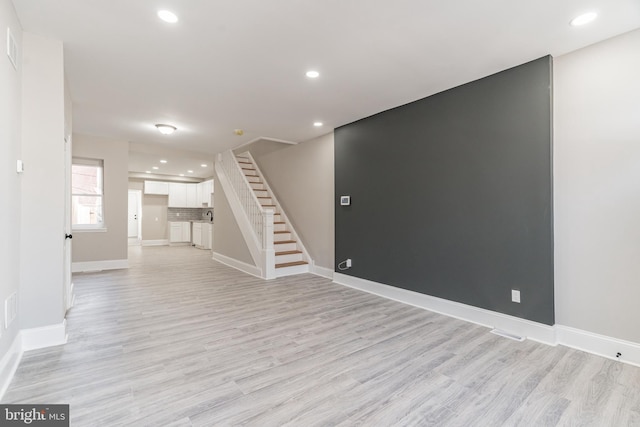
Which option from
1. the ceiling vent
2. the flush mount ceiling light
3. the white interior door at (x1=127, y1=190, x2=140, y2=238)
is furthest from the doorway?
the ceiling vent

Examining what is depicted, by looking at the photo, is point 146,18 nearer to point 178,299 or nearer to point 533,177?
point 178,299

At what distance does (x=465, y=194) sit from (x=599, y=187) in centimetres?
108

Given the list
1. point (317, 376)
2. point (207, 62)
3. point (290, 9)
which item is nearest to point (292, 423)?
point (317, 376)

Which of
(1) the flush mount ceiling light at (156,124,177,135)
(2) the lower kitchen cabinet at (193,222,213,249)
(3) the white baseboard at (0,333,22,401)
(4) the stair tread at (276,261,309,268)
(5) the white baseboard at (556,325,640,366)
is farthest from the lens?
(2) the lower kitchen cabinet at (193,222,213,249)

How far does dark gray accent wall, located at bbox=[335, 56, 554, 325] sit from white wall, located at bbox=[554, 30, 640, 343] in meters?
0.13

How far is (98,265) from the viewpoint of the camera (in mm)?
5770

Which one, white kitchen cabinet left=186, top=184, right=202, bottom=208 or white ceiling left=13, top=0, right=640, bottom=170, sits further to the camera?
white kitchen cabinet left=186, top=184, right=202, bottom=208

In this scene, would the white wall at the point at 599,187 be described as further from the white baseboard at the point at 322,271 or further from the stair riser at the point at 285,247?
the stair riser at the point at 285,247

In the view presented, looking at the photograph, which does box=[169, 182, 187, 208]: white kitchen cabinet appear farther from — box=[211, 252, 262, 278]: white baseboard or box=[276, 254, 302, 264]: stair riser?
box=[276, 254, 302, 264]: stair riser

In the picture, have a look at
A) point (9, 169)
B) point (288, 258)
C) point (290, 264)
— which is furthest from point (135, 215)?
point (9, 169)

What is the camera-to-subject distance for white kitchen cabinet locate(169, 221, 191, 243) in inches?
420

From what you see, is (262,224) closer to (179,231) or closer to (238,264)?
(238,264)

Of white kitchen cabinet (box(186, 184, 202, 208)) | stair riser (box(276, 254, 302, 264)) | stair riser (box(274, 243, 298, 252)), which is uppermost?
white kitchen cabinet (box(186, 184, 202, 208))

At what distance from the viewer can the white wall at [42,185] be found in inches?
94.8
